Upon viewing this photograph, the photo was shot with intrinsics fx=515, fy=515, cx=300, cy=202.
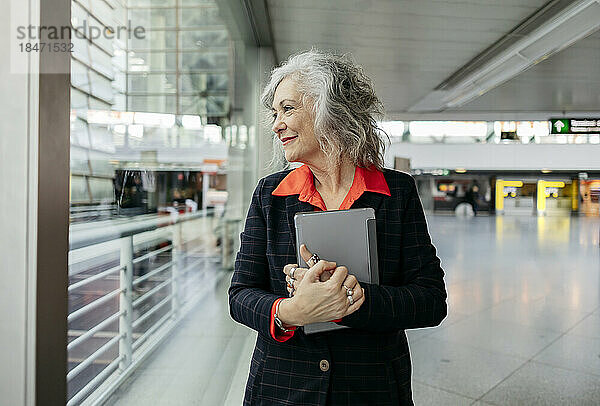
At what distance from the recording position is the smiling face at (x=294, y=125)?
1331 mm

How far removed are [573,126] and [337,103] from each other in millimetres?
9051

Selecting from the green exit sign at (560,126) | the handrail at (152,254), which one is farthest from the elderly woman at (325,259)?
the green exit sign at (560,126)

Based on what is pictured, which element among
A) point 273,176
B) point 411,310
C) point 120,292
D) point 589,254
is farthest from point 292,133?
point 589,254

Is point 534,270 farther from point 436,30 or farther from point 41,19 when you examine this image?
point 41,19

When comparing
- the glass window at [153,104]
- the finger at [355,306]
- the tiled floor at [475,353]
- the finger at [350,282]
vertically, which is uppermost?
the glass window at [153,104]

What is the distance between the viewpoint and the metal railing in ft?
4.22

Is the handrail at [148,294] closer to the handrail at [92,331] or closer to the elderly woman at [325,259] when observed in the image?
the handrail at [92,331]

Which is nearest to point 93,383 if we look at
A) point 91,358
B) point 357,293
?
point 91,358

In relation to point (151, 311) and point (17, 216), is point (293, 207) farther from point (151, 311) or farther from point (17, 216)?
point (151, 311)

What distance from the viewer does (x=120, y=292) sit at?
1856 mm

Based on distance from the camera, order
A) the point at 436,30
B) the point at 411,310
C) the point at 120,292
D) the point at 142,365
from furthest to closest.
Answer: the point at 436,30, the point at 142,365, the point at 120,292, the point at 411,310

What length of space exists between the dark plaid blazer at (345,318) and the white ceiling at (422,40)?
11.1 ft

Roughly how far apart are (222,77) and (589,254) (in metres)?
11.2

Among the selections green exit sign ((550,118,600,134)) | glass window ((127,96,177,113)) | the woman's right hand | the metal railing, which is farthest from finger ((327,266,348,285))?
green exit sign ((550,118,600,134))
